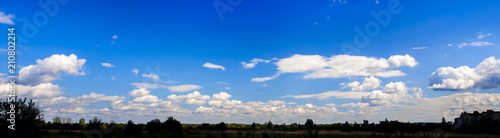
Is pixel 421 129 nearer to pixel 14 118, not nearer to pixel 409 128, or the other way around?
pixel 409 128

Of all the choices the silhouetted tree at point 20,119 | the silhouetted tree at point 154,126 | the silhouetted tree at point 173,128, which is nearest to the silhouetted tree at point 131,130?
the silhouetted tree at point 154,126

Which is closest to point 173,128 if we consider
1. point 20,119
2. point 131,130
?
point 131,130

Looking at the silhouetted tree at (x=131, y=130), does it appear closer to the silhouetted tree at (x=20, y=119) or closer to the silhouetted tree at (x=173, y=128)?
the silhouetted tree at (x=173, y=128)

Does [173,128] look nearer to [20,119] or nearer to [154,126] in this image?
[154,126]

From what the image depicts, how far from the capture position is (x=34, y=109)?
26.4 meters

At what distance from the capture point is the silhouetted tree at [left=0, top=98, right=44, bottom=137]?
24484mm

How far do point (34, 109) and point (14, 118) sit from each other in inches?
70.0

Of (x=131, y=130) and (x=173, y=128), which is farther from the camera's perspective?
(x=131, y=130)

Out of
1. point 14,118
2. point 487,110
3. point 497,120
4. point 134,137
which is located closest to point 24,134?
point 14,118

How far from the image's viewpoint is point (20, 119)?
25391mm

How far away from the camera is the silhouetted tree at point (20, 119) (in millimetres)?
24484

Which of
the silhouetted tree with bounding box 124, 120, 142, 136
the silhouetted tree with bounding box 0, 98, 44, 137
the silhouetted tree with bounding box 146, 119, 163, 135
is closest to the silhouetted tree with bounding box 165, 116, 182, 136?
the silhouetted tree with bounding box 146, 119, 163, 135

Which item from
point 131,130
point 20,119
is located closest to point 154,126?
point 131,130

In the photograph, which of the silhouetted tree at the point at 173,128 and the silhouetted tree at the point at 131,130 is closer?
the silhouetted tree at the point at 173,128
